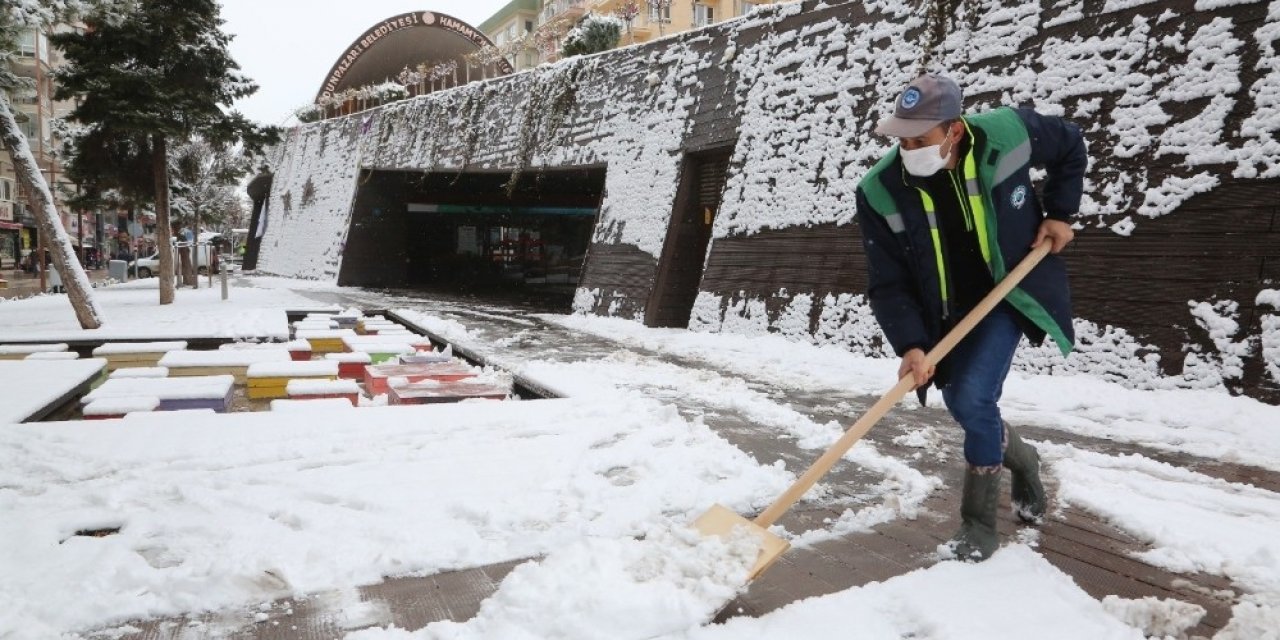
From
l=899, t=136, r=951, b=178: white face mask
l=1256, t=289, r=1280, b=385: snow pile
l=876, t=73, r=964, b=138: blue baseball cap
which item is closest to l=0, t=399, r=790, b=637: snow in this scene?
l=899, t=136, r=951, b=178: white face mask

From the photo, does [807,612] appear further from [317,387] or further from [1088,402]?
[317,387]

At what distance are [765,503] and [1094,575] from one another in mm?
1232

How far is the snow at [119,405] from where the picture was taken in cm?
465

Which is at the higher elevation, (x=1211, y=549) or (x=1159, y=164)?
(x=1159, y=164)

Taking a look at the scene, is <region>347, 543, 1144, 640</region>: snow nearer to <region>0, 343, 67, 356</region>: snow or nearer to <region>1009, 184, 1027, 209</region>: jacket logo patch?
<region>1009, 184, 1027, 209</region>: jacket logo patch

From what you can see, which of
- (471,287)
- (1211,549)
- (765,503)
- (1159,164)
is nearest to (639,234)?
(1159,164)

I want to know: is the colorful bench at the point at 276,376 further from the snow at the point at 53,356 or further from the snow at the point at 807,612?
the snow at the point at 807,612

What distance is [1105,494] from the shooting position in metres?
3.34

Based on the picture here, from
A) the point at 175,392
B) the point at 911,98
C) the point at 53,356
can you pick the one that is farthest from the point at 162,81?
the point at 911,98

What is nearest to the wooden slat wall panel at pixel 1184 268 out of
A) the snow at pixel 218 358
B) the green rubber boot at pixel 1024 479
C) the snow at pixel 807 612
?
the green rubber boot at pixel 1024 479

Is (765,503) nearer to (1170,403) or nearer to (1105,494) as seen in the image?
(1105,494)

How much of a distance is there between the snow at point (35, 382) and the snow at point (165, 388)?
0.81 ft

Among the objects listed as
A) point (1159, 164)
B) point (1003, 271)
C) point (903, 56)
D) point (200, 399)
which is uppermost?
point (903, 56)

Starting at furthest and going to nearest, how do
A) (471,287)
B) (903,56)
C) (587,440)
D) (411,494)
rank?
(471,287) < (903,56) < (587,440) < (411,494)
